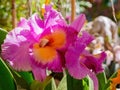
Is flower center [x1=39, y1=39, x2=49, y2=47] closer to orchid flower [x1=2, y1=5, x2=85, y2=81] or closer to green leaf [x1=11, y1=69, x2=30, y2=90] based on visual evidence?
orchid flower [x1=2, y1=5, x2=85, y2=81]

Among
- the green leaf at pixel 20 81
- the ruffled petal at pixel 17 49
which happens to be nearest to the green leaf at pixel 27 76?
the green leaf at pixel 20 81

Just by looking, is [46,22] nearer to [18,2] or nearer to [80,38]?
[80,38]

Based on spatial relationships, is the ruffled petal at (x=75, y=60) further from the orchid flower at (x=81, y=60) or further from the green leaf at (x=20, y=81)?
the green leaf at (x=20, y=81)

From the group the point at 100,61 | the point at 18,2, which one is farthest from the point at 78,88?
the point at 18,2

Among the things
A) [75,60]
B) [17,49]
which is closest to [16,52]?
[17,49]

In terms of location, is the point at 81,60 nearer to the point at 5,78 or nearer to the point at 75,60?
the point at 75,60
